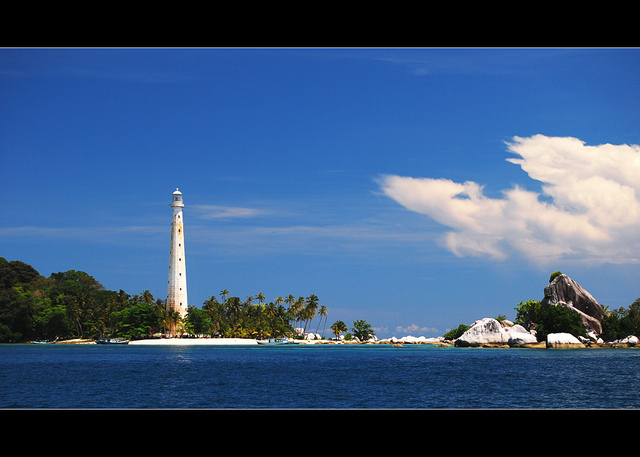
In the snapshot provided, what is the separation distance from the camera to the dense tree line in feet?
302

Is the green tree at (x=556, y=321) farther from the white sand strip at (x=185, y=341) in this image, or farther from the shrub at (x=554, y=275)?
the white sand strip at (x=185, y=341)

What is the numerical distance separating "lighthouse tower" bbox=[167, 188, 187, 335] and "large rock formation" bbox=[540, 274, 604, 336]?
5963cm

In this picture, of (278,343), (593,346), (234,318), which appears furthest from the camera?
(278,343)

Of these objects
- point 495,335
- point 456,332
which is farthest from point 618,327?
point 456,332

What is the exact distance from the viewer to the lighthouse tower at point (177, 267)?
9519 cm

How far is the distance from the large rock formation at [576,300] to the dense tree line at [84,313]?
59.1 metres

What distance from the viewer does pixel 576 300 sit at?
91.2 metres

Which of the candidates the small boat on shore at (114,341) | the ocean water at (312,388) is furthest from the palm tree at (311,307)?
the ocean water at (312,388)

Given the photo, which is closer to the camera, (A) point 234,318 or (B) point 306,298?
(A) point 234,318

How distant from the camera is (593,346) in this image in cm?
8956
